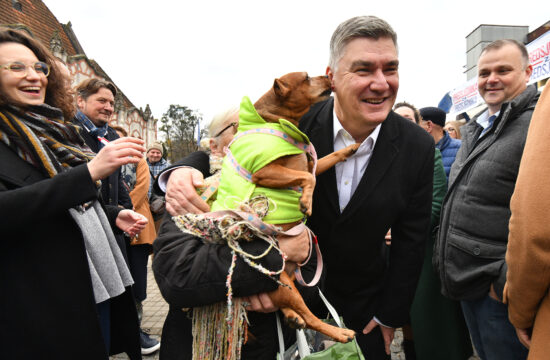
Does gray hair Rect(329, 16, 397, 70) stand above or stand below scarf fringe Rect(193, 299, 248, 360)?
above

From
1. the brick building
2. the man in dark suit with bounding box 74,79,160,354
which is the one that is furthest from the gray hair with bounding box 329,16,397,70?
the brick building

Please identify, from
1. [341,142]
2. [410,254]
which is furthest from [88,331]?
[410,254]

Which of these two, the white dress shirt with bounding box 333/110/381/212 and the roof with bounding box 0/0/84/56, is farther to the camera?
the roof with bounding box 0/0/84/56

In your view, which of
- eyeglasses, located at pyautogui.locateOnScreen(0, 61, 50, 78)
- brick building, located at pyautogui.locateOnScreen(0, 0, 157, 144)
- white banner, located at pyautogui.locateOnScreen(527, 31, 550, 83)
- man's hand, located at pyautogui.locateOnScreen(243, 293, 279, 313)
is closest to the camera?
man's hand, located at pyautogui.locateOnScreen(243, 293, 279, 313)

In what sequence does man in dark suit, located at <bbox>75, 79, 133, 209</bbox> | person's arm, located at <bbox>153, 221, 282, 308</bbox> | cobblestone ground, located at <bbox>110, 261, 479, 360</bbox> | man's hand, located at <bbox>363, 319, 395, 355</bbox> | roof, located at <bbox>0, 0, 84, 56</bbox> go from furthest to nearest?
roof, located at <bbox>0, 0, 84, 56</bbox> → cobblestone ground, located at <bbox>110, 261, 479, 360</bbox> → man in dark suit, located at <bbox>75, 79, 133, 209</bbox> → man's hand, located at <bbox>363, 319, 395, 355</bbox> → person's arm, located at <bbox>153, 221, 282, 308</bbox>

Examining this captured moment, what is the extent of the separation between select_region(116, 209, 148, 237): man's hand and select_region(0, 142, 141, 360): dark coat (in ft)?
2.01

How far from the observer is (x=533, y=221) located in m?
1.18

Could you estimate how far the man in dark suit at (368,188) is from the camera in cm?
188

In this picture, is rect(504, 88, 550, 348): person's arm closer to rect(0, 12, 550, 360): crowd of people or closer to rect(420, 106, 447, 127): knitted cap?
rect(0, 12, 550, 360): crowd of people

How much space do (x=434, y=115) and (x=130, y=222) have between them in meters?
4.17

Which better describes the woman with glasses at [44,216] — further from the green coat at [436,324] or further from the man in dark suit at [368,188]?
the green coat at [436,324]

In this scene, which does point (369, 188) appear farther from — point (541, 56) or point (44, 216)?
point (541, 56)

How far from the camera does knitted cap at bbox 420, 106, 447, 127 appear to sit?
445cm

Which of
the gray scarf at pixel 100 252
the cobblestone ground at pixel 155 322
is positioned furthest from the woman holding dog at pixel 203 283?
the cobblestone ground at pixel 155 322
